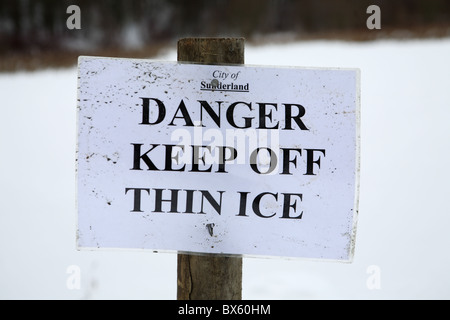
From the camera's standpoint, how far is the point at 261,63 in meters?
4.06

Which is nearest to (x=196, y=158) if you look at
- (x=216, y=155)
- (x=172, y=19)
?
(x=216, y=155)

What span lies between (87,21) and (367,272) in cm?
285

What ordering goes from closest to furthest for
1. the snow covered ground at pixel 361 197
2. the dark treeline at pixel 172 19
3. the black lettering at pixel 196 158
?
the black lettering at pixel 196 158, the snow covered ground at pixel 361 197, the dark treeline at pixel 172 19

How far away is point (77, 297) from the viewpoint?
2514 millimetres

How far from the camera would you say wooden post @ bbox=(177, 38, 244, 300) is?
3.83ft

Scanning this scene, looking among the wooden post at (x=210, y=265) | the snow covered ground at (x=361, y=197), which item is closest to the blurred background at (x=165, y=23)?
the snow covered ground at (x=361, y=197)

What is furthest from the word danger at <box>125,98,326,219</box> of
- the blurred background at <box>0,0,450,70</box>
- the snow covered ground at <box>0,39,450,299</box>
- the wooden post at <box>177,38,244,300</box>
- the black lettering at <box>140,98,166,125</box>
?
the blurred background at <box>0,0,450,70</box>

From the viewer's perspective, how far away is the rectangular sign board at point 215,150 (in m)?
1.17

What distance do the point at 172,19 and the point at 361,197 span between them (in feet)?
6.79

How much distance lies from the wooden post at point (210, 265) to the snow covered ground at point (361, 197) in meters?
1.33

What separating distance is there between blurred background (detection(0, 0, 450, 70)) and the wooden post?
2.98 meters

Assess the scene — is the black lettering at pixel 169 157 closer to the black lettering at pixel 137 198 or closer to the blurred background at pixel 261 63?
the black lettering at pixel 137 198
